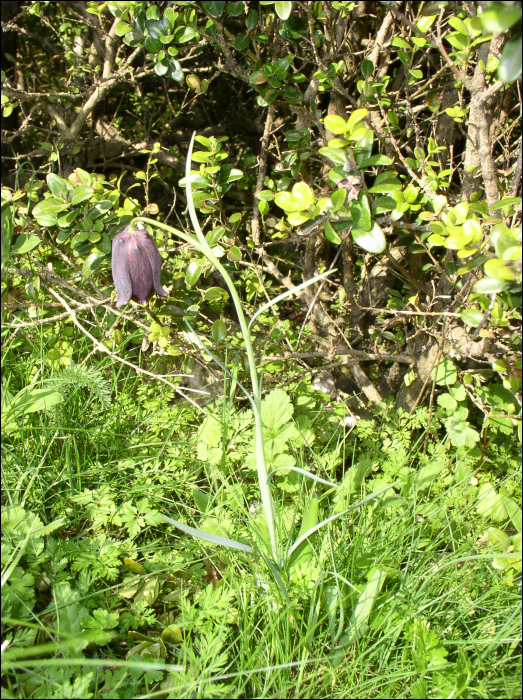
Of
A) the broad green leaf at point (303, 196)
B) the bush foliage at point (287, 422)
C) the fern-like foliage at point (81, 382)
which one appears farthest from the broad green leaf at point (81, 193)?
the broad green leaf at point (303, 196)

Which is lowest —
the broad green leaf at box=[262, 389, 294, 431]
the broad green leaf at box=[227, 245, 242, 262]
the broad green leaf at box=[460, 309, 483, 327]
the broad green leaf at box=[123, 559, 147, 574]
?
the broad green leaf at box=[123, 559, 147, 574]

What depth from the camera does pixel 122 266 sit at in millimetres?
1219

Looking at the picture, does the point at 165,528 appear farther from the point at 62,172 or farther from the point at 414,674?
the point at 62,172

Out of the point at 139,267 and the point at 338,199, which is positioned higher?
the point at 338,199

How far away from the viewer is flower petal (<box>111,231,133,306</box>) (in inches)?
47.5

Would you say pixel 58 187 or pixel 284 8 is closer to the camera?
pixel 284 8

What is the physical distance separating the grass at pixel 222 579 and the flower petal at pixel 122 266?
33 cm

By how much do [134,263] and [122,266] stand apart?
30mm

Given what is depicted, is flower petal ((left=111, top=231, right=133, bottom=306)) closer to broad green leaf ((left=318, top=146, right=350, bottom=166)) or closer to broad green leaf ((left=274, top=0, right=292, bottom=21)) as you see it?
broad green leaf ((left=318, top=146, right=350, bottom=166))

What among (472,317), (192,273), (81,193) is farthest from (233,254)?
(472,317)

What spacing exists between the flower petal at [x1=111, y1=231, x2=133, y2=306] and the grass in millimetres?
334

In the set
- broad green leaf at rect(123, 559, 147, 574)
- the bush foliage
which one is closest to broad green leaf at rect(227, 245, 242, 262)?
the bush foliage

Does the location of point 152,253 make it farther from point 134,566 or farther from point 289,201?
point 134,566

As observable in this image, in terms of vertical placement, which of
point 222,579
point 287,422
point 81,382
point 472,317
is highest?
point 472,317
